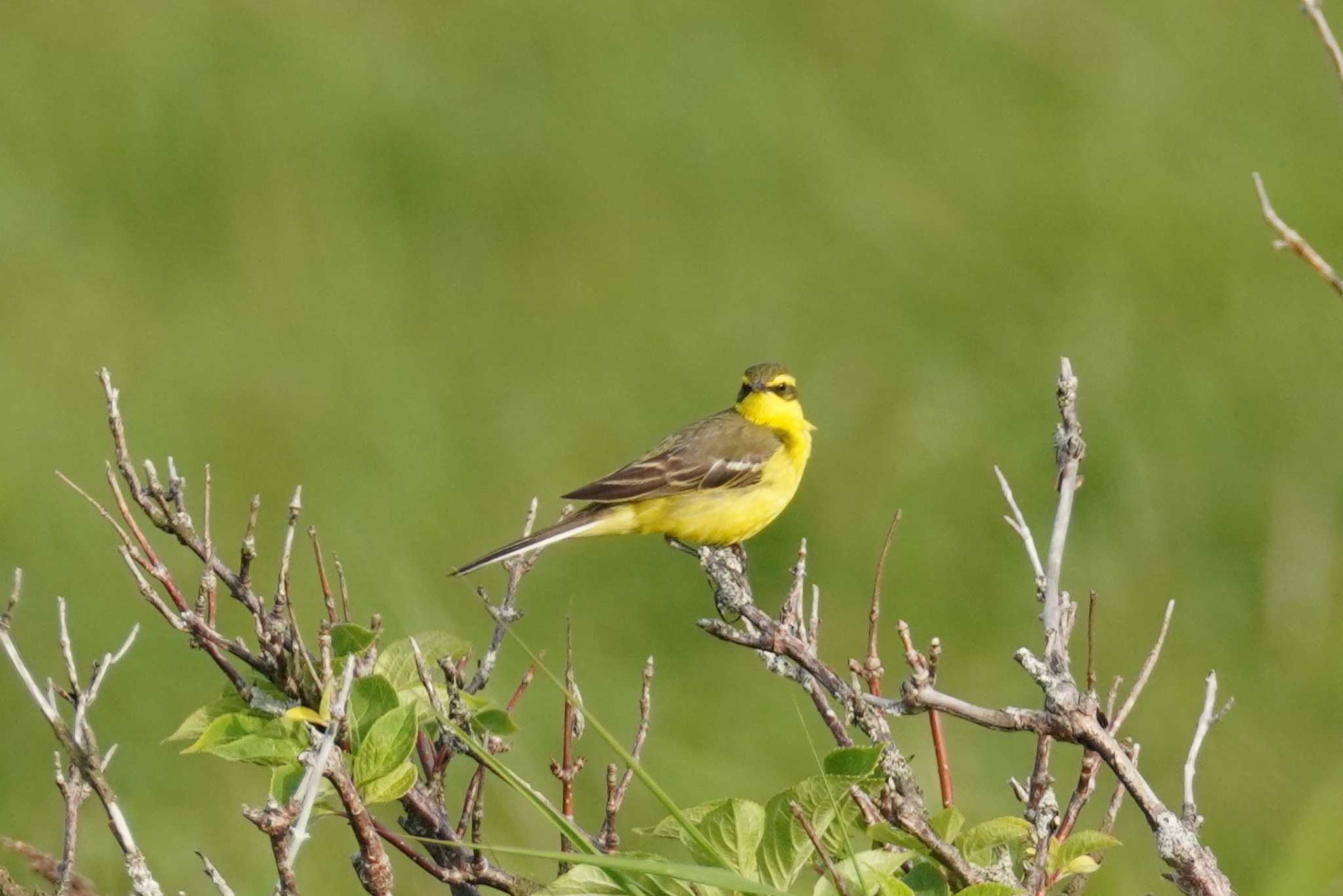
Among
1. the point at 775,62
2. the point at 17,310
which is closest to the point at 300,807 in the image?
the point at 17,310

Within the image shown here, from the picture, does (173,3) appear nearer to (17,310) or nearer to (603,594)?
(17,310)

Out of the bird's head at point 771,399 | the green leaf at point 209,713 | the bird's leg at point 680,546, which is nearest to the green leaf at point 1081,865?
the green leaf at point 209,713

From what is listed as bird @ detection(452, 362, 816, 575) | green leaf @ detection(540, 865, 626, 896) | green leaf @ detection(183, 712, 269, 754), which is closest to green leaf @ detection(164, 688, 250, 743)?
green leaf @ detection(183, 712, 269, 754)

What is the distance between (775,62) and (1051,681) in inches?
385

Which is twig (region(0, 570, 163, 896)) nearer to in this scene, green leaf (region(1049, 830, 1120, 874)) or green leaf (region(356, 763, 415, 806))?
green leaf (region(356, 763, 415, 806))

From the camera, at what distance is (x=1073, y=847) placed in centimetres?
278

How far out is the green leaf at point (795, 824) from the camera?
2646mm

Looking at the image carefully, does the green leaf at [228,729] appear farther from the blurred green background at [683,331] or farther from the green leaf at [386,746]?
the blurred green background at [683,331]

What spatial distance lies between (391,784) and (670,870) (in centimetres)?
44

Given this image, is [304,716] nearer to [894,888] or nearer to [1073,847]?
[894,888]

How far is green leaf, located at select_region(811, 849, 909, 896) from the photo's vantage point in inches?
104

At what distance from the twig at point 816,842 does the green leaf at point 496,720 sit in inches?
22.5

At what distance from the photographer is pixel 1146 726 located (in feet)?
25.8

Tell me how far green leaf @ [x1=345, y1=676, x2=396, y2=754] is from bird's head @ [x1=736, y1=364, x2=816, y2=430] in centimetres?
507
